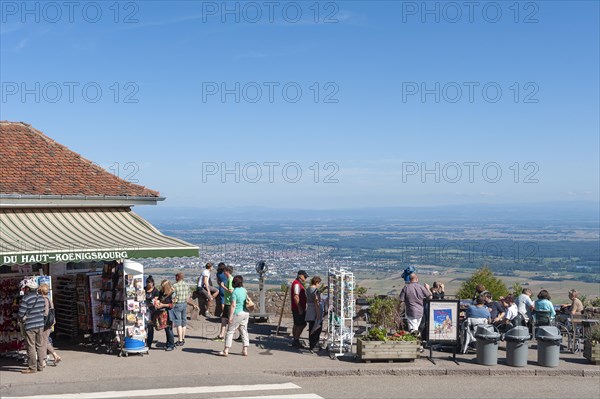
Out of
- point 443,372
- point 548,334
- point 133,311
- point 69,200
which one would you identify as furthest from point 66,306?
point 548,334

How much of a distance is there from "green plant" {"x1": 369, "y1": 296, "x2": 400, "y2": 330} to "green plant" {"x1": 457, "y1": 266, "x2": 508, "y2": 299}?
8264 millimetres

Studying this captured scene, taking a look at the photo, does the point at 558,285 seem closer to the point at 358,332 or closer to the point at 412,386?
the point at 358,332

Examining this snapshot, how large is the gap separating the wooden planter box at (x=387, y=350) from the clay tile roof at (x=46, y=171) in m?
6.30

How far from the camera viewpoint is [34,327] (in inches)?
520

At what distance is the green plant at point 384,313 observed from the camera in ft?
57.4

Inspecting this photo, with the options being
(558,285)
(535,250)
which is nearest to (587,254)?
(535,250)

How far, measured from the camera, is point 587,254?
418 feet

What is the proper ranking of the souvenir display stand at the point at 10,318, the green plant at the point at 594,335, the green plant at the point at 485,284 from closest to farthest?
the souvenir display stand at the point at 10,318, the green plant at the point at 594,335, the green plant at the point at 485,284

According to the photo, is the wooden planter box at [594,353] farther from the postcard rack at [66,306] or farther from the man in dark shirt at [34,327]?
the postcard rack at [66,306]

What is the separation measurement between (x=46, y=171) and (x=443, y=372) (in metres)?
9.90

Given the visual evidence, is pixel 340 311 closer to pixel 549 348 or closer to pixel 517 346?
pixel 517 346

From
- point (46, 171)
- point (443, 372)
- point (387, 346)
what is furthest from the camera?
point (46, 171)

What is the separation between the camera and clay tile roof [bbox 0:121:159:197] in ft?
53.4

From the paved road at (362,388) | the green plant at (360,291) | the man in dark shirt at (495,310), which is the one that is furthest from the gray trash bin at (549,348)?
the green plant at (360,291)
